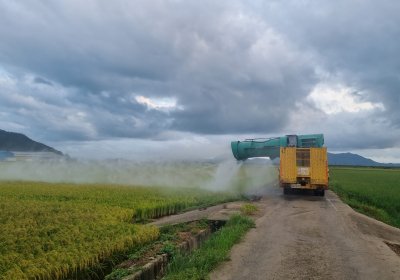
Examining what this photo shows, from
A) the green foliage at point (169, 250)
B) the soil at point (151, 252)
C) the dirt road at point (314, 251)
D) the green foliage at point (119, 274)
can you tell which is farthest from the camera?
the green foliage at point (169, 250)

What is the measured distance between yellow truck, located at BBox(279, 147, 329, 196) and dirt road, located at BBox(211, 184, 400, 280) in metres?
5.60

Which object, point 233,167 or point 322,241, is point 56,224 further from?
point 233,167

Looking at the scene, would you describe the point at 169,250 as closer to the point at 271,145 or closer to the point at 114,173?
the point at 271,145

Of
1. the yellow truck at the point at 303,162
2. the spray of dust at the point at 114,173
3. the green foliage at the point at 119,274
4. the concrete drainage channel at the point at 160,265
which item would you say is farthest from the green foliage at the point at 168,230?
the spray of dust at the point at 114,173

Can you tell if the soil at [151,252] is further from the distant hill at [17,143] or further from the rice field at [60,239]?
the distant hill at [17,143]

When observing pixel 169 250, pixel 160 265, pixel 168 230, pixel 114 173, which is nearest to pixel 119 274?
pixel 160 265

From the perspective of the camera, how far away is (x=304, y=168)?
1744cm

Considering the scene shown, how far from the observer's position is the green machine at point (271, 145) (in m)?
18.4

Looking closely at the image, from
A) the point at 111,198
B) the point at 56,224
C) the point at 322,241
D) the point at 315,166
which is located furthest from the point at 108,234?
the point at 315,166

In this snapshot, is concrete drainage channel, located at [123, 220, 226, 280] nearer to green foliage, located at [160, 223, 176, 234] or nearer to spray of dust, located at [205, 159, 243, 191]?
green foliage, located at [160, 223, 176, 234]

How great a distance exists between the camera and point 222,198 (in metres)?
17.3

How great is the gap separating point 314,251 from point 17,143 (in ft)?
430

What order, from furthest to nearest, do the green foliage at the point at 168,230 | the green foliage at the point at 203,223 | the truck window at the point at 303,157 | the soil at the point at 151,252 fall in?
the truck window at the point at 303,157, the green foliage at the point at 203,223, the green foliage at the point at 168,230, the soil at the point at 151,252

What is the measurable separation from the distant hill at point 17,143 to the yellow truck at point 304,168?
366 ft
